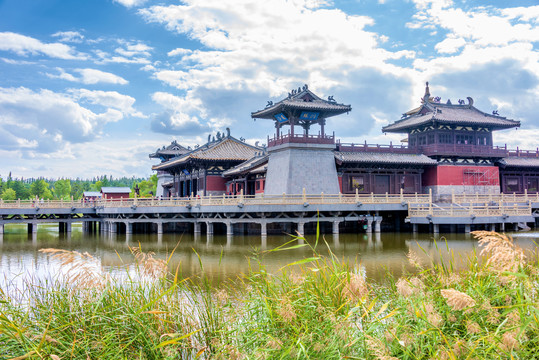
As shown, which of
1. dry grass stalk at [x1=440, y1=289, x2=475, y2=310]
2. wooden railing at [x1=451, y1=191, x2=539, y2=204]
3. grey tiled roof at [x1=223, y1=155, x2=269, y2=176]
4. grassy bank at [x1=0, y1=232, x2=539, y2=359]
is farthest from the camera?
grey tiled roof at [x1=223, y1=155, x2=269, y2=176]

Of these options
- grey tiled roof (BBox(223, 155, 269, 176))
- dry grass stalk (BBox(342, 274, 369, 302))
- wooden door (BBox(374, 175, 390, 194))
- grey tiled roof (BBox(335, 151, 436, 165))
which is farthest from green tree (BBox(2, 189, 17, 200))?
dry grass stalk (BBox(342, 274, 369, 302))

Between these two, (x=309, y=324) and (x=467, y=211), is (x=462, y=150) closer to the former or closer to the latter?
(x=467, y=211)

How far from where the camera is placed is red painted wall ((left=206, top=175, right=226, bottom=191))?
43.2 m

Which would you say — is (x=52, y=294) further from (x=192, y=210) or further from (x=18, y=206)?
(x=18, y=206)

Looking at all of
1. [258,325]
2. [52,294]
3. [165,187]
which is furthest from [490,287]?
[165,187]

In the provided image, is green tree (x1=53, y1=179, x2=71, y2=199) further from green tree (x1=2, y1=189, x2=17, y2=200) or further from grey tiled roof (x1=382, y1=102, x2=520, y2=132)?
grey tiled roof (x1=382, y1=102, x2=520, y2=132)

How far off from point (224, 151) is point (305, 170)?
1176 cm

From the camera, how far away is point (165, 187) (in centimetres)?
5934

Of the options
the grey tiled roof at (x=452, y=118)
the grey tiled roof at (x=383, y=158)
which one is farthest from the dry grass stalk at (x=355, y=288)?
the grey tiled roof at (x=452, y=118)

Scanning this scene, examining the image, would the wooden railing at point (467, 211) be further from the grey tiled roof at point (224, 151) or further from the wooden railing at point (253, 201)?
the grey tiled roof at point (224, 151)

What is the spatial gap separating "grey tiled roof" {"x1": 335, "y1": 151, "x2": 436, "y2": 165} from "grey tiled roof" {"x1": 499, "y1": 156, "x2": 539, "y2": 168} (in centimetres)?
834

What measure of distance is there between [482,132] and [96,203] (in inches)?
1385

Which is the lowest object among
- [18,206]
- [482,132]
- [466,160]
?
[18,206]

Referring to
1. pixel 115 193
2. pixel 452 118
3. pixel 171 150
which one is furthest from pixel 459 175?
pixel 115 193
